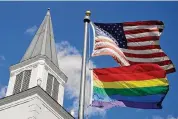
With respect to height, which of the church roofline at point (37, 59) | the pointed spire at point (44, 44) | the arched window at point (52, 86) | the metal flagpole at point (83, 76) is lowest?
the metal flagpole at point (83, 76)

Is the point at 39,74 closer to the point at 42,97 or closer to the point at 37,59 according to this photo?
the point at 37,59

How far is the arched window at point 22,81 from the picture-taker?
125 ft

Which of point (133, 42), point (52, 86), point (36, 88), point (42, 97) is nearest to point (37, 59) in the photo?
point (52, 86)

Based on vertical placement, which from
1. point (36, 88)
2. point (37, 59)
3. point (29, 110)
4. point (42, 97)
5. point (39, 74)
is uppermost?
point (37, 59)

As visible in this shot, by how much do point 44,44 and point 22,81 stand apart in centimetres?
632

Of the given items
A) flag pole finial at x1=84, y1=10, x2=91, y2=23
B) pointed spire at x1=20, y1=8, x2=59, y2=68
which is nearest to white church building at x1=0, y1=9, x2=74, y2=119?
pointed spire at x1=20, y1=8, x2=59, y2=68

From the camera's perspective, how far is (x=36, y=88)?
36188 millimetres

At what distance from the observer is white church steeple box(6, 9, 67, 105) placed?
3822 cm

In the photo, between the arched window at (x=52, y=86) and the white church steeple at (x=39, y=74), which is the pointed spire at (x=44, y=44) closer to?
the white church steeple at (x=39, y=74)

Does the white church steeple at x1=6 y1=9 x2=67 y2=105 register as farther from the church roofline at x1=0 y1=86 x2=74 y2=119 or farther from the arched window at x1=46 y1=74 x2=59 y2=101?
the church roofline at x1=0 y1=86 x2=74 y2=119

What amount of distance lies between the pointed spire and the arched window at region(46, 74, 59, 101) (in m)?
2.54

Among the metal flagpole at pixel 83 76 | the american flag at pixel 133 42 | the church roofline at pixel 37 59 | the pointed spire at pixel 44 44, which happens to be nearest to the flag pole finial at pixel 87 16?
the metal flagpole at pixel 83 76

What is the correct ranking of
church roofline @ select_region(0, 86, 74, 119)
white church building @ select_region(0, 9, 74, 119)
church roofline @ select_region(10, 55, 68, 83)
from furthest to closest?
church roofline @ select_region(10, 55, 68, 83)
church roofline @ select_region(0, 86, 74, 119)
white church building @ select_region(0, 9, 74, 119)

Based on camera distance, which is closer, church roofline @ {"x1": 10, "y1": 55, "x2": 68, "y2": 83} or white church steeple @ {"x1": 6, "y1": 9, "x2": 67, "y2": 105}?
white church steeple @ {"x1": 6, "y1": 9, "x2": 67, "y2": 105}
